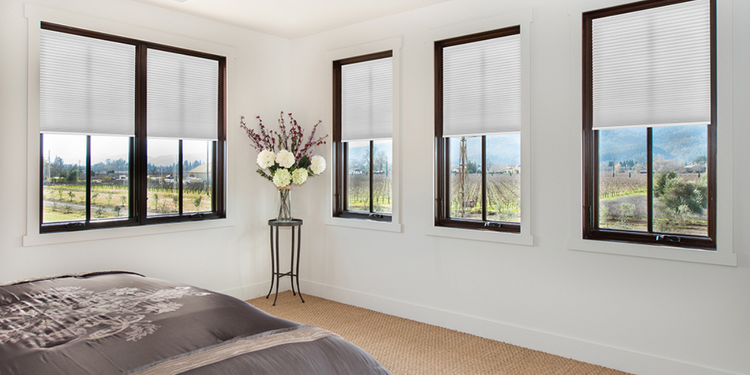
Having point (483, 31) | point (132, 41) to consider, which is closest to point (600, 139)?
point (483, 31)

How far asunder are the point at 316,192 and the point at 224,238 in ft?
3.36

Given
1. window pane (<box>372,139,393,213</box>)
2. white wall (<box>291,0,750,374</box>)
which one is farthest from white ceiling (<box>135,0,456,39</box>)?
window pane (<box>372,139,393,213</box>)

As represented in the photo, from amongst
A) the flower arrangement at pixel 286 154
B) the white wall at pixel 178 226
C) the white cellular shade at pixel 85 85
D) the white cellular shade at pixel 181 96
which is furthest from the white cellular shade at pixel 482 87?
the white cellular shade at pixel 85 85

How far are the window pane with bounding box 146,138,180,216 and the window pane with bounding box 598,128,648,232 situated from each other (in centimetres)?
356

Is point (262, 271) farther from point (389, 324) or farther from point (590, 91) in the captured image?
point (590, 91)

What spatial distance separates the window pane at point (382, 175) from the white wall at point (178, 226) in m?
1.21

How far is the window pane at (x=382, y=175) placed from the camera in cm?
417

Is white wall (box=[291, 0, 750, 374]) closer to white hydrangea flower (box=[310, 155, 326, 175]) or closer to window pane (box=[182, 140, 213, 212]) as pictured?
white hydrangea flower (box=[310, 155, 326, 175])

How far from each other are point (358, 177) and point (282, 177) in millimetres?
772

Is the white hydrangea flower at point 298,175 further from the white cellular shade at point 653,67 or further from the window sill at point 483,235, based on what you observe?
the white cellular shade at point 653,67

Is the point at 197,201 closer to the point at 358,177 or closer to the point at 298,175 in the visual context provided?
the point at 298,175

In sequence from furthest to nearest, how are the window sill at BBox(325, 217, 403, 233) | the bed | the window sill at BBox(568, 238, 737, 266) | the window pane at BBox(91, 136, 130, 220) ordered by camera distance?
1. the window sill at BBox(325, 217, 403, 233)
2. the window pane at BBox(91, 136, 130, 220)
3. the window sill at BBox(568, 238, 737, 266)
4. the bed

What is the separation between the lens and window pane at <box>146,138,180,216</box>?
3.86 metres

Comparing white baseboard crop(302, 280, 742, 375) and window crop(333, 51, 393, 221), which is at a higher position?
window crop(333, 51, 393, 221)
